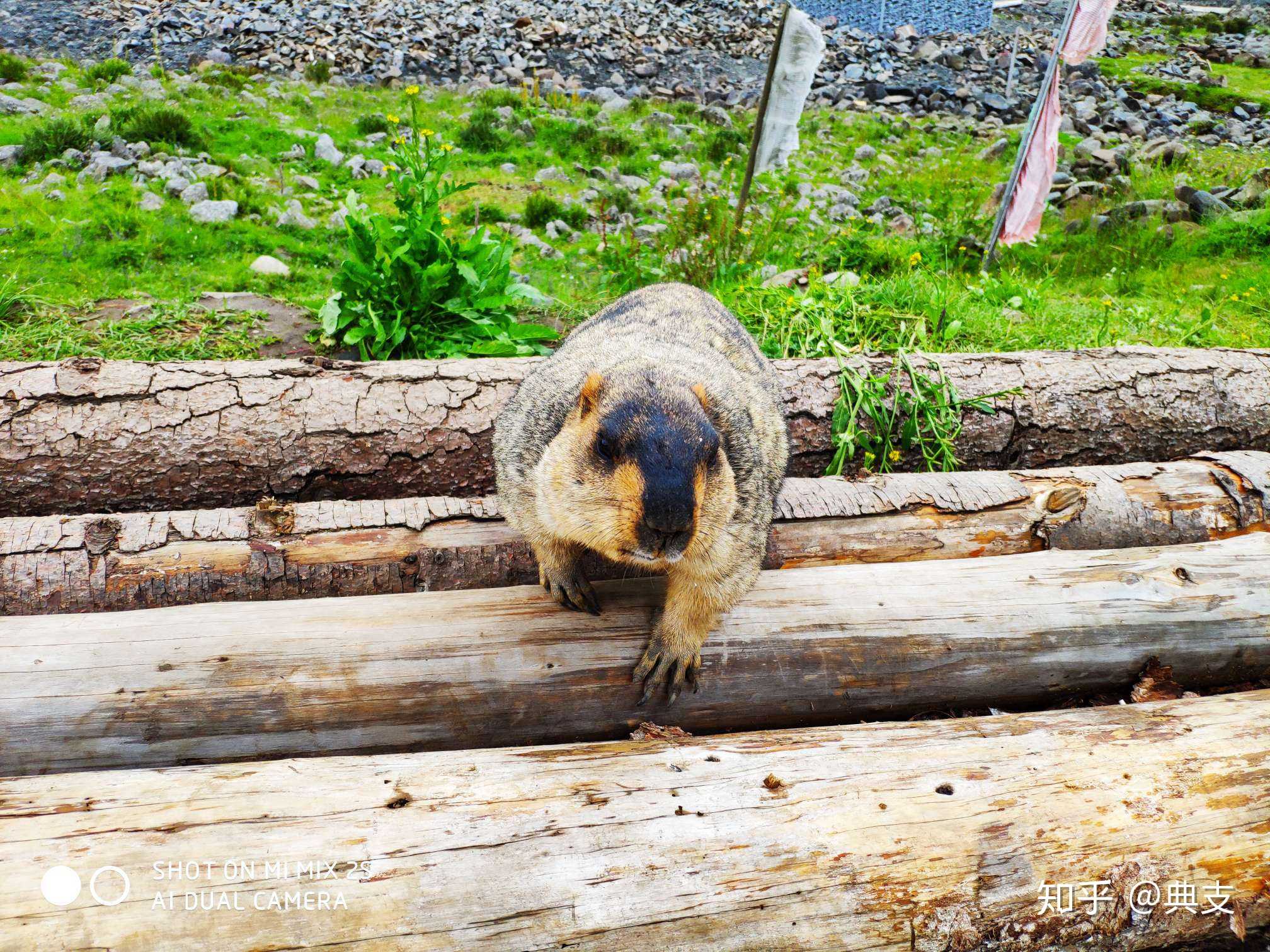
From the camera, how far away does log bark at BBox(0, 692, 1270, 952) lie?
6.89ft

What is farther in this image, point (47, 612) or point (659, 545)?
point (47, 612)

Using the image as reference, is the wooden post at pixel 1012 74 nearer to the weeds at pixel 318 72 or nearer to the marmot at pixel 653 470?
the weeds at pixel 318 72

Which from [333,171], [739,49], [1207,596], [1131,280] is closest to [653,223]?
[333,171]

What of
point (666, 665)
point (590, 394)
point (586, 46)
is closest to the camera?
point (590, 394)

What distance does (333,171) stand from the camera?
996 centimetres

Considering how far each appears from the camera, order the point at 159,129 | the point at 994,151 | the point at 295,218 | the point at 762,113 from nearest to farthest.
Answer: the point at 295,218, the point at 762,113, the point at 159,129, the point at 994,151

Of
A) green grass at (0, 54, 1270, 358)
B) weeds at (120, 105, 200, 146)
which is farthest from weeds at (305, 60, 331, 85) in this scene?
weeds at (120, 105, 200, 146)

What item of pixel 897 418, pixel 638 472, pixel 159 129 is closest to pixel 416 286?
pixel 897 418

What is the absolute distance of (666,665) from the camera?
9.99ft

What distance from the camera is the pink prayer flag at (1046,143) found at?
322 inches

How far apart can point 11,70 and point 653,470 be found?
14193mm

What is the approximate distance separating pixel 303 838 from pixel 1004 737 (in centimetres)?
215

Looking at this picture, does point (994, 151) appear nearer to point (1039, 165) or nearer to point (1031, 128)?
point (1031, 128)

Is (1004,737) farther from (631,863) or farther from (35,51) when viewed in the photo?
(35,51)
